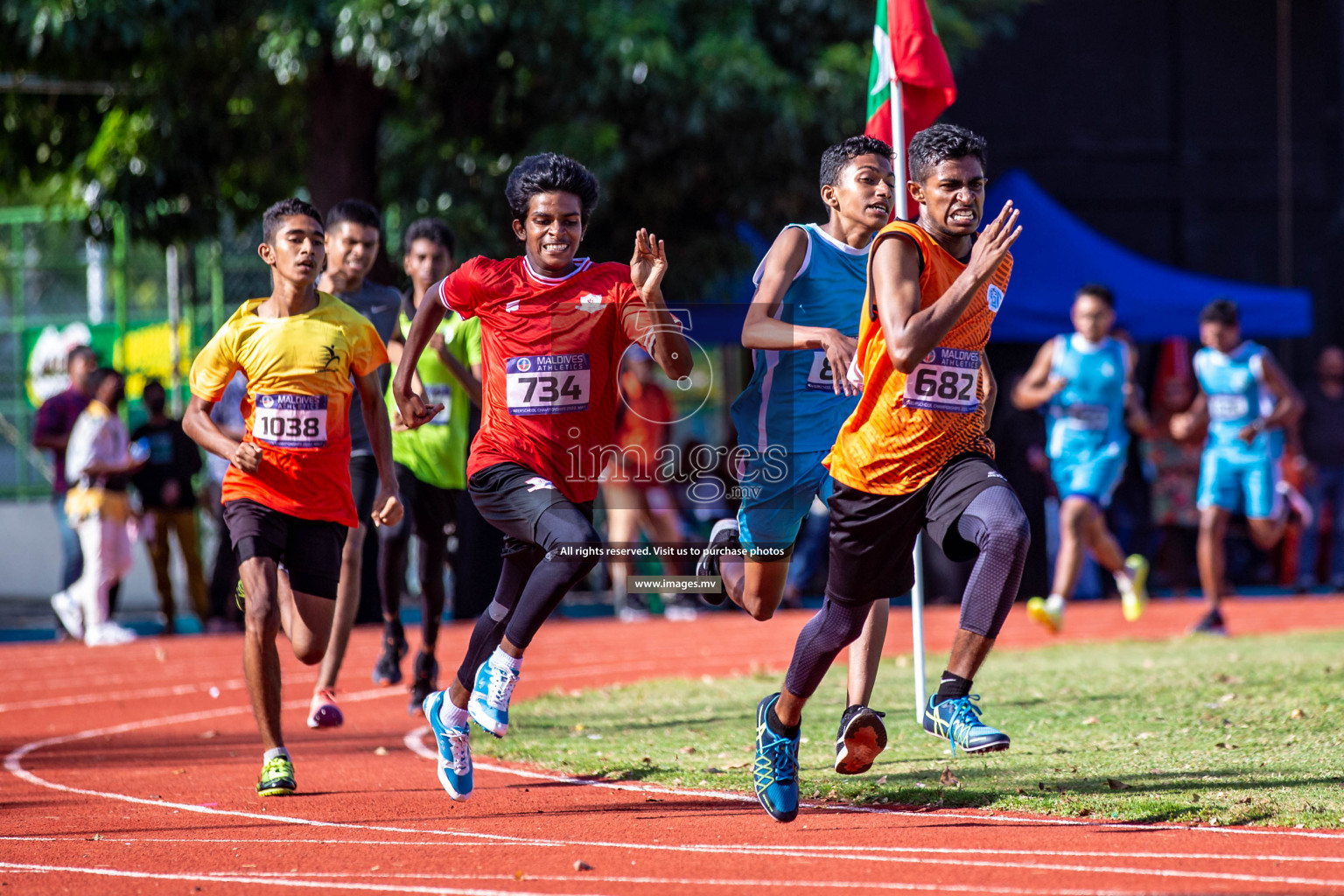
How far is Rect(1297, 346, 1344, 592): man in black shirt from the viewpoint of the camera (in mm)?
16719

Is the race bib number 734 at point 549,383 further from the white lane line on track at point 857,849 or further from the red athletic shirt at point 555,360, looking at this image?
the white lane line on track at point 857,849

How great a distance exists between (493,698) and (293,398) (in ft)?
5.25

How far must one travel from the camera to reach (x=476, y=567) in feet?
42.7

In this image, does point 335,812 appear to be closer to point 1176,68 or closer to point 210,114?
point 210,114

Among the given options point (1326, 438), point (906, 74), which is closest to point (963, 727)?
point (906, 74)

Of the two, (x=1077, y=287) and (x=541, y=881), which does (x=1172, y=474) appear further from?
(x=541, y=881)

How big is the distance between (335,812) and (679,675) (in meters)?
5.10

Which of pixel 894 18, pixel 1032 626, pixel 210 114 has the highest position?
pixel 210 114

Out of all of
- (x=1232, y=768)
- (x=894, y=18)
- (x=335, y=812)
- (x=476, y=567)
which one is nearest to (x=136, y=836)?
(x=335, y=812)

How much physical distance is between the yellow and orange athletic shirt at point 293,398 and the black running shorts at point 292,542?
0.04 meters

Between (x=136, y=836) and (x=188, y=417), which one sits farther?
(x=188, y=417)

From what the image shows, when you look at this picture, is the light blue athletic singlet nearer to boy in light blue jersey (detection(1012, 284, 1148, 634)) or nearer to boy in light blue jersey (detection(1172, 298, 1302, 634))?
boy in light blue jersey (detection(1012, 284, 1148, 634))

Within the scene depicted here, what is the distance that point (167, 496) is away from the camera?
1464cm

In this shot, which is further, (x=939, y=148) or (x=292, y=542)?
(x=292, y=542)
